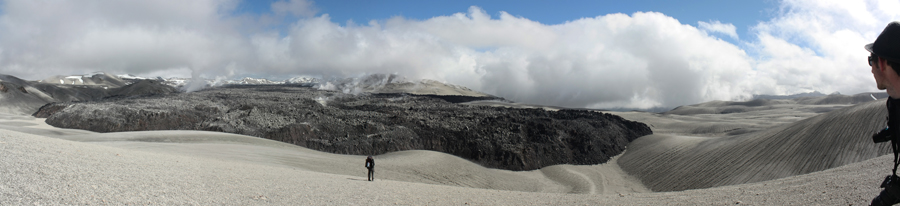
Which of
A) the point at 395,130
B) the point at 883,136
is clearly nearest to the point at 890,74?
the point at 883,136

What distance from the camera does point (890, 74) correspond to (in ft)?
8.89

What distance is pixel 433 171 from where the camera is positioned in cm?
2555

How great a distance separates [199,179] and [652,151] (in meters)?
30.6

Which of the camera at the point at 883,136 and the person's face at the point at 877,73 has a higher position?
the person's face at the point at 877,73

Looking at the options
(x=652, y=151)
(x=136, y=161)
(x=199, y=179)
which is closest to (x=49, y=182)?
(x=199, y=179)

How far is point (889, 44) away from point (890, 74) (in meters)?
0.23

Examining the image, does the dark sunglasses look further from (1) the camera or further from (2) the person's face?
(1) the camera

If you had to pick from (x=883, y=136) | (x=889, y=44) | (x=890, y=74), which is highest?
(x=889, y=44)

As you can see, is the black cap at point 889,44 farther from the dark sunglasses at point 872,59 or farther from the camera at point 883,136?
the camera at point 883,136

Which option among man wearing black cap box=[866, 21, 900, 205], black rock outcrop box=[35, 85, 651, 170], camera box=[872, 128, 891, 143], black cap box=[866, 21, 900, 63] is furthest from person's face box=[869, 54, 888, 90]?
black rock outcrop box=[35, 85, 651, 170]

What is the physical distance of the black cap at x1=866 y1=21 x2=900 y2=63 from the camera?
258 centimetres

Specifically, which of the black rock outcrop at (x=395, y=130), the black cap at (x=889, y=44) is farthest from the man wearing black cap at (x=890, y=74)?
the black rock outcrop at (x=395, y=130)

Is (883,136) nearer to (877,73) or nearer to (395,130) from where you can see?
(877,73)

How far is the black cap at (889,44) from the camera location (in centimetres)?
258
